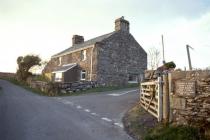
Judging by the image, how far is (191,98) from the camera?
8.45 metres

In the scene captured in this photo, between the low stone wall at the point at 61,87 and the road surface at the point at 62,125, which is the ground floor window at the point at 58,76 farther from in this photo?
the road surface at the point at 62,125

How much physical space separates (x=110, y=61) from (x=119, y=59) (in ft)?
5.61

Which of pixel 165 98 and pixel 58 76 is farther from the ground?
pixel 58 76

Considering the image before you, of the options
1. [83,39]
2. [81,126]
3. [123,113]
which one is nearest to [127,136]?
[81,126]

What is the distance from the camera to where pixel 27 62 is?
149 ft

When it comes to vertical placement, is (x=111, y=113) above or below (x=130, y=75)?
below

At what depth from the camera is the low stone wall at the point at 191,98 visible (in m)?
8.05

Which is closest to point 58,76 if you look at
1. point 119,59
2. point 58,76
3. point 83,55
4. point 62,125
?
point 58,76

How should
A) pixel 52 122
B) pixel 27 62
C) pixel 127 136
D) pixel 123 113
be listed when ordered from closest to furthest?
pixel 127 136, pixel 52 122, pixel 123 113, pixel 27 62

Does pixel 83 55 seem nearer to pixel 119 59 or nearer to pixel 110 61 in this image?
pixel 110 61

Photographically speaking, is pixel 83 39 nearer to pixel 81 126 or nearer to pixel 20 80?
pixel 20 80

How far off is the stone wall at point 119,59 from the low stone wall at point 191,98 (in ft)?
75.8

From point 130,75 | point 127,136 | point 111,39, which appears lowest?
point 127,136

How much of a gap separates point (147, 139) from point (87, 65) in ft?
86.0
